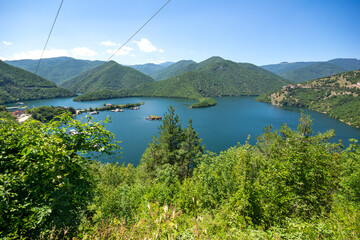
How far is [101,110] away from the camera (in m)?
121

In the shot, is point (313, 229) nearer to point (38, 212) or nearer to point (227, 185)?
point (227, 185)

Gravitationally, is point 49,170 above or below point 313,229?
above

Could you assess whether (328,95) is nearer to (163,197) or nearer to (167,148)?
(167,148)

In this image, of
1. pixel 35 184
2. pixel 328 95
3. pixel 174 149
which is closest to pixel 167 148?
pixel 174 149

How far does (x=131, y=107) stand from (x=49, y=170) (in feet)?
454

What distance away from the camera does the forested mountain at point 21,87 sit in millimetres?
151250

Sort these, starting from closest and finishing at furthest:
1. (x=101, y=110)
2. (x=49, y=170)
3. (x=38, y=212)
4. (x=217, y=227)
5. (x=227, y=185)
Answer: (x=38, y=212), (x=49, y=170), (x=217, y=227), (x=227, y=185), (x=101, y=110)

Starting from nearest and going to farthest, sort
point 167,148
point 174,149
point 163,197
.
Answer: point 163,197 < point 167,148 < point 174,149

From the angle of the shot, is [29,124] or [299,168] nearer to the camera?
[29,124]

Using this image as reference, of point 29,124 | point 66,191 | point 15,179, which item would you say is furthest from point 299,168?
point 29,124

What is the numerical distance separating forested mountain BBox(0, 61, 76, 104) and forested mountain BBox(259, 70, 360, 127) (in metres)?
248

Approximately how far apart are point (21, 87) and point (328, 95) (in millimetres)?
312684

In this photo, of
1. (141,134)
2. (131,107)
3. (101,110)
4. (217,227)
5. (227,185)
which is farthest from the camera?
(131,107)

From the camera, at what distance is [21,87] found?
168m
